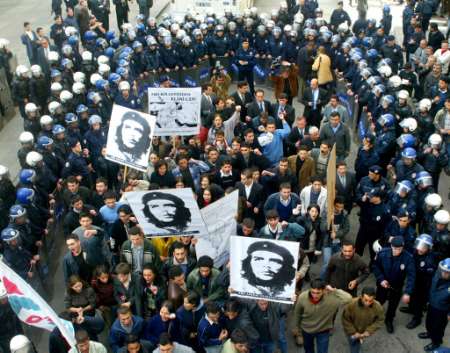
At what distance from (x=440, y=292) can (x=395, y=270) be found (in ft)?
2.18

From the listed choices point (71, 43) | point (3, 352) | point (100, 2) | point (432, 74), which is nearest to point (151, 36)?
point (71, 43)

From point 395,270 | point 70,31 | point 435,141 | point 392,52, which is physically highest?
point 70,31

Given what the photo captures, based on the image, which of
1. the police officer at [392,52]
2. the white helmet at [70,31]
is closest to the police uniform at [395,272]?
the police officer at [392,52]

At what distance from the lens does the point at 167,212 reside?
27.0 ft

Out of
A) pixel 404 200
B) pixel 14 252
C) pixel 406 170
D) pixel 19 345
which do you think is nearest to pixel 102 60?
pixel 14 252

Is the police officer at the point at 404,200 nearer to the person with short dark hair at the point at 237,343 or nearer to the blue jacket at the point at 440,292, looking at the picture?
the blue jacket at the point at 440,292

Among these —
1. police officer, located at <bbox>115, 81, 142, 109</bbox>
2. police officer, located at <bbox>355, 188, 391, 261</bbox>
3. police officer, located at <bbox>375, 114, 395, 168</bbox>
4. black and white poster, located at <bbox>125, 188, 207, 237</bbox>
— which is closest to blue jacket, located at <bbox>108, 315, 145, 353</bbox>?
black and white poster, located at <bbox>125, 188, 207, 237</bbox>

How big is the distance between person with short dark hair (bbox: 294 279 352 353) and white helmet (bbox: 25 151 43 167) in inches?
210

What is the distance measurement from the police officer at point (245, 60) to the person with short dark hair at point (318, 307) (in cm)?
1085

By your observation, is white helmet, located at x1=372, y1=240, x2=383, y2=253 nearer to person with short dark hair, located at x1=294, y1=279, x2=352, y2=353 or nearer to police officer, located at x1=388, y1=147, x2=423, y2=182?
police officer, located at x1=388, y1=147, x2=423, y2=182

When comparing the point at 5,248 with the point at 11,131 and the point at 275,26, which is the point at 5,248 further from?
the point at 275,26

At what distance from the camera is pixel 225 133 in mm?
12078

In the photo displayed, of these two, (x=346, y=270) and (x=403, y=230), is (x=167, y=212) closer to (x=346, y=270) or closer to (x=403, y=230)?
(x=346, y=270)

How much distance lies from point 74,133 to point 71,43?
5.95 m
